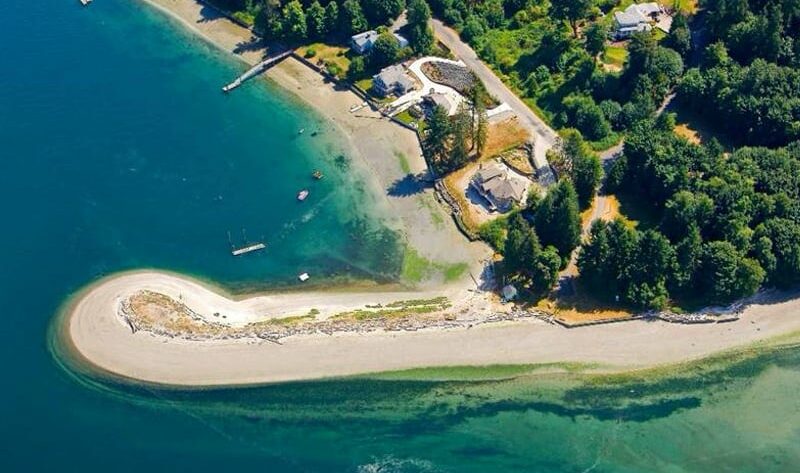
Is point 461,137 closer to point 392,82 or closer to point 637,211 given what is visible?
point 392,82

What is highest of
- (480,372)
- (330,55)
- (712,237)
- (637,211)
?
(712,237)

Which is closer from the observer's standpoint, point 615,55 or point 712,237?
point 712,237

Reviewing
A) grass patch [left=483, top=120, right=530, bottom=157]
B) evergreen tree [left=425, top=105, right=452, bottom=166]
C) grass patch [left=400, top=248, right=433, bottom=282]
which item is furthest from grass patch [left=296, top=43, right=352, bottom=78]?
grass patch [left=400, top=248, right=433, bottom=282]

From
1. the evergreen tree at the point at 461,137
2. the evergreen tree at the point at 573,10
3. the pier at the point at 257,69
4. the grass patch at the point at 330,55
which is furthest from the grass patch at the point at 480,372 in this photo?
the evergreen tree at the point at 573,10

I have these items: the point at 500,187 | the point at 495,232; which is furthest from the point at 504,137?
the point at 495,232

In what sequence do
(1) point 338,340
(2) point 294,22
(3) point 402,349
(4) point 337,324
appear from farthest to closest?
1. (2) point 294,22
2. (4) point 337,324
3. (1) point 338,340
4. (3) point 402,349

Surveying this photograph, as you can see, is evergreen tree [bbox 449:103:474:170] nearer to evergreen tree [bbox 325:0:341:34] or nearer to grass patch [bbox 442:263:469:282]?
grass patch [bbox 442:263:469:282]
